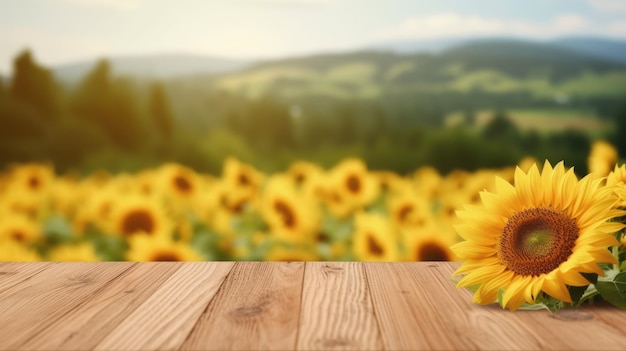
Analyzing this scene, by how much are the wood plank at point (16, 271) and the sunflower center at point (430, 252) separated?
78cm

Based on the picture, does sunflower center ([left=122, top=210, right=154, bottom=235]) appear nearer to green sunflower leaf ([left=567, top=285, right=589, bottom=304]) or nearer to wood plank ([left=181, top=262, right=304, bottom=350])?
wood plank ([left=181, top=262, right=304, bottom=350])

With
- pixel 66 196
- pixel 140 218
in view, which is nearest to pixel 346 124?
pixel 140 218

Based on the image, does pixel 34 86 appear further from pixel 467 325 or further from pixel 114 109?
pixel 467 325

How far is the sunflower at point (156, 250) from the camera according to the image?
156 centimetres

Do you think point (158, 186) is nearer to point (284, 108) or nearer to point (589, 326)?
point (284, 108)

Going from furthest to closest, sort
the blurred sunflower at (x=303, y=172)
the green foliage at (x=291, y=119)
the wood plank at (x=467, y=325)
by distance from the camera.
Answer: the green foliage at (x=291, y=119) < the blurred sunflower at (x=303, y=172) < the wood plank at (x=467, y=325)

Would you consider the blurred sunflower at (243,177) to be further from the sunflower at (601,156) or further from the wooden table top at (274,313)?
the sunflower at (601,156)

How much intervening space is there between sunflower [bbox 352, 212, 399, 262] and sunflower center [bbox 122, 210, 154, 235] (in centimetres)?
47

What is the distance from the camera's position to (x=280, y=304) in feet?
3.60

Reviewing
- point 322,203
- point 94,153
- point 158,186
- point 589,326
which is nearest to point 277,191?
point 322,203

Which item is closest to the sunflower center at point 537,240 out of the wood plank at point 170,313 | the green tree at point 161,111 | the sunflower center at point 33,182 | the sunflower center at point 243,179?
the wood plank at point 170,313

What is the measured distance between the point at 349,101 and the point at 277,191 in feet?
1.41

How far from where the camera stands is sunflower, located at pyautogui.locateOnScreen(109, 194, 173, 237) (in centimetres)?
164

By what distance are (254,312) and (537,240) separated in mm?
422
